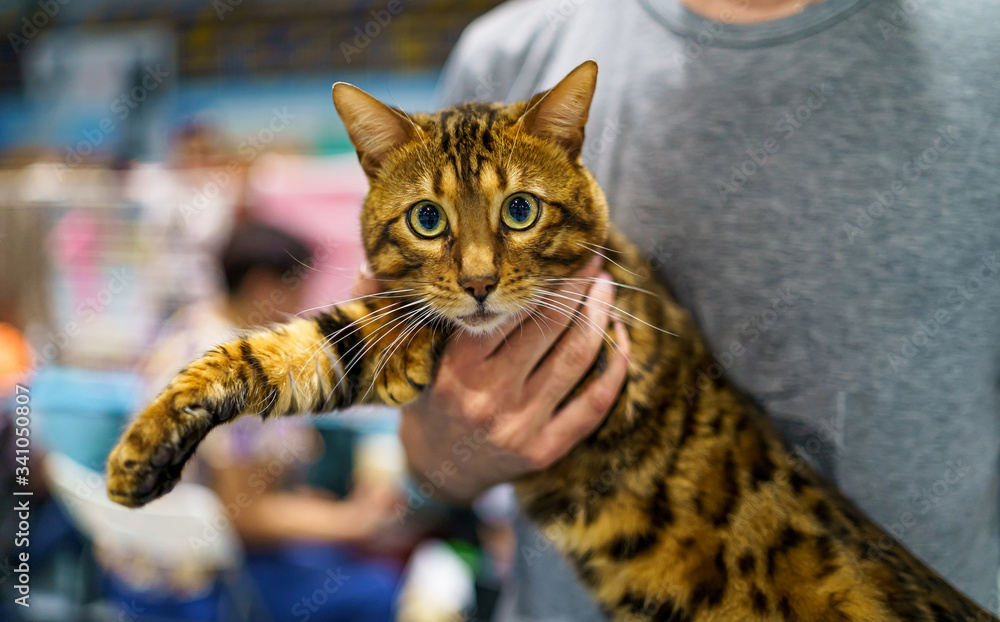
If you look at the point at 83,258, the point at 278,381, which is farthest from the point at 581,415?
the point at 83,258

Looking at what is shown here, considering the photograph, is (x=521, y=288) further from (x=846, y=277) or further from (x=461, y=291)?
(x=846, y=277)

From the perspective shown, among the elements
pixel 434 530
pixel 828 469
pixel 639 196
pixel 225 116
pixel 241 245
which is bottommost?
pixel 434 530

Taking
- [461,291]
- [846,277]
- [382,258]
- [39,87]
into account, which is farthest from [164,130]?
[846,277]

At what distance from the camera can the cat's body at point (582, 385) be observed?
679mm

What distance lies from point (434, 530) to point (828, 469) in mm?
1594

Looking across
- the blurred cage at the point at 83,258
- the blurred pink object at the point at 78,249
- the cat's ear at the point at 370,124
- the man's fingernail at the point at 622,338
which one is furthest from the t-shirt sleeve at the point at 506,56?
the blurred pink object at the point at 78,249

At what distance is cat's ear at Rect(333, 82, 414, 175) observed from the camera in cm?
66

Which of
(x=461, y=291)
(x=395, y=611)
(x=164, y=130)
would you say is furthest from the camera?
(x=164, y=130)

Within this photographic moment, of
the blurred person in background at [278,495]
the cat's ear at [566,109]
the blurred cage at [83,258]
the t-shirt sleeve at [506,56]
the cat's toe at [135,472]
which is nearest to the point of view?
the cat's toe at [135,472]

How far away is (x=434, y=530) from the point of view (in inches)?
82.4

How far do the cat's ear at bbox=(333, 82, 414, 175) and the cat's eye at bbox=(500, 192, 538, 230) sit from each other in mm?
162

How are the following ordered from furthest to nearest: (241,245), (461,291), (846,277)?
(241,245) < (846,277) < (461,291)

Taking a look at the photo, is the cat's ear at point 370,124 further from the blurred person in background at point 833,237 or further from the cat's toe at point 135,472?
the cat's toe at point 135,472

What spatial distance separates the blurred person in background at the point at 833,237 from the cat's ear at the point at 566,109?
192mm
